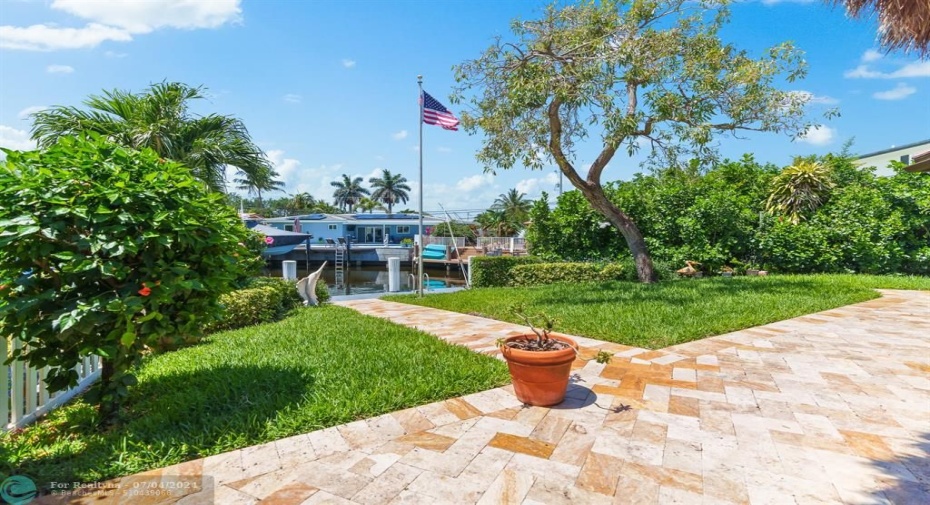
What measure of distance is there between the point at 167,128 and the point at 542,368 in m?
6.21

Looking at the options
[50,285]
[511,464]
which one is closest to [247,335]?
[50,285]

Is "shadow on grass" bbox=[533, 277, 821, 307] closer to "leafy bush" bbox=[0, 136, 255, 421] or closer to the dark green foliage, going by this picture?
the dark green foliage

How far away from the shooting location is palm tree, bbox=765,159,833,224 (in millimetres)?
10578

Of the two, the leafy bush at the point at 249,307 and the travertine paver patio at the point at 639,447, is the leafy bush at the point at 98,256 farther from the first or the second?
the leafy bush at the point at 249,307

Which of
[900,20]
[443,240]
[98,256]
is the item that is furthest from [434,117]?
[443,240]

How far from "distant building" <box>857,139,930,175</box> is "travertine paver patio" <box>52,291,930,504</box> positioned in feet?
68.4

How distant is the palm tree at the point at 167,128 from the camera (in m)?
5.63

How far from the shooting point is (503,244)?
2497cm

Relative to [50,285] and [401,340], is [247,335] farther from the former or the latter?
[50,285]

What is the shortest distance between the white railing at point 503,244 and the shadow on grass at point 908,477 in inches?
819

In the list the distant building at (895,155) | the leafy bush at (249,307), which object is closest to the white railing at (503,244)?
the distant building at (895,155)

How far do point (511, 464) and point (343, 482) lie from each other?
2.71 feet

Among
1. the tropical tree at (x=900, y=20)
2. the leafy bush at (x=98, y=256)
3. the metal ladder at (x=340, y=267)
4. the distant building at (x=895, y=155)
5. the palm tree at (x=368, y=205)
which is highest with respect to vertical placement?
the palm tree at (x=368, y=205)

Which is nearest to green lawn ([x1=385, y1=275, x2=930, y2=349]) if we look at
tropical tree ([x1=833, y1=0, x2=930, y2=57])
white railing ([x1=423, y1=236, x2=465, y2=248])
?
tropical tree ([x1=833, y1=0, x2=930, y2=57])
